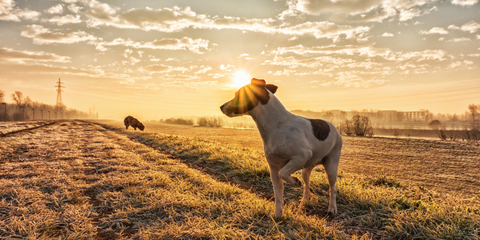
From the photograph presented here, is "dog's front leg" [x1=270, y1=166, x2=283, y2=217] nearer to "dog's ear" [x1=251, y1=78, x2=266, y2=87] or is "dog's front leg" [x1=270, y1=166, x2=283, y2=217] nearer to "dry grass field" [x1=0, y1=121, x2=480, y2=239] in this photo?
"dry grass field" [x1=0, y1=121, x2=480, y2=239]

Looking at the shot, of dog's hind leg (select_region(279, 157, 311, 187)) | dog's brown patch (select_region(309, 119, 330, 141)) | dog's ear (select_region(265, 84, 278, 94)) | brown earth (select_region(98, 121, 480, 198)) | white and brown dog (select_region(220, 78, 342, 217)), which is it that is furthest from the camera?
brown earth (select_region(98, 121, 480, 198))

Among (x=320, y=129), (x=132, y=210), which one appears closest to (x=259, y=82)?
(x=320, y=129)

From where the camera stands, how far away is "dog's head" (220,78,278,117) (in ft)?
12.5

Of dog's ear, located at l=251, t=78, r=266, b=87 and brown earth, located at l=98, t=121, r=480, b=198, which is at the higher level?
dog's ear, located at l=251, t=78, r=266, b=87

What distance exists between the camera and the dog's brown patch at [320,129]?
13.2 feet

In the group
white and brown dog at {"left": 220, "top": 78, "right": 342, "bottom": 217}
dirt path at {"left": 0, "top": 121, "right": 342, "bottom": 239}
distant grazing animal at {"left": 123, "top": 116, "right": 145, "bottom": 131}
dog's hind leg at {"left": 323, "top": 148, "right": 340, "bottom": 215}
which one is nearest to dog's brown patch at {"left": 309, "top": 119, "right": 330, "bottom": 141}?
white and brown dog at {"left": 220, "top": 78, "right": 342, "bottom": 217}

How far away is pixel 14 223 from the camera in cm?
384

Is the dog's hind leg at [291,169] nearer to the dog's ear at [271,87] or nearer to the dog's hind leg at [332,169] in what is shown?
the dog's hind leg at [332,169]

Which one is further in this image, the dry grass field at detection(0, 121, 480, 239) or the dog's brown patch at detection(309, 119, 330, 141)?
the dog's brown patch at detection(309, 119, 330, 141)

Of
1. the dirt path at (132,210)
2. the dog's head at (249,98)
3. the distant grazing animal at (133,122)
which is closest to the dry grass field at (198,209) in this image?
the dirt path at (132,210)

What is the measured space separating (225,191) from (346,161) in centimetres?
1093

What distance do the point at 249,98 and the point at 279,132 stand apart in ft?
2.48

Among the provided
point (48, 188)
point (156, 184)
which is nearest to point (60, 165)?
point (48, 188)

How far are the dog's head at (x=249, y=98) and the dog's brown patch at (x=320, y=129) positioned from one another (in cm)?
104
